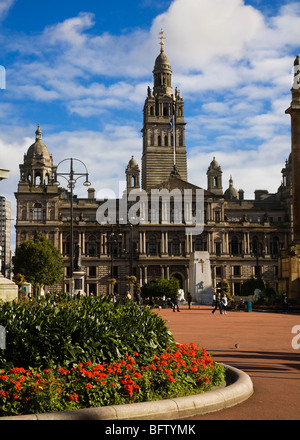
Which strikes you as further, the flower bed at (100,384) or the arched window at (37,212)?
the arched window at (37,212)

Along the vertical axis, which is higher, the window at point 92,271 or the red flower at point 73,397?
the window at point 92,271

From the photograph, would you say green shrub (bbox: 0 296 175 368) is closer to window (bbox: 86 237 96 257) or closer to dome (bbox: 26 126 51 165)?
dome (bbox: 26 126 51 165)

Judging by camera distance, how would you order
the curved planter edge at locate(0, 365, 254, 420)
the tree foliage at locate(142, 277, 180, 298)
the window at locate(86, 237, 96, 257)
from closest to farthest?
the curved planter edge at locate(0, 365, 254, 420) < the tree foliage at locate(142, 277, 180, 298) < the window at locate(86, 237, 96, 257)

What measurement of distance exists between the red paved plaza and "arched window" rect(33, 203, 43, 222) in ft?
228

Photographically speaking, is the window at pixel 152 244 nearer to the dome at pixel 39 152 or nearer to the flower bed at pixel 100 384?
the dome at pixel 39 152

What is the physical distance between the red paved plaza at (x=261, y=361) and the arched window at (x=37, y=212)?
69.4m

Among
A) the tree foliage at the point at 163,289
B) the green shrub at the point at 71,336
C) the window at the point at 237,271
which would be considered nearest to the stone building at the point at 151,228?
the window at the point at 237,271

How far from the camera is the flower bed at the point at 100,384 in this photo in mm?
8281

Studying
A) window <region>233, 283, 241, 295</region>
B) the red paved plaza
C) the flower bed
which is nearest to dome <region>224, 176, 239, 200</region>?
window <region>233, 283, 241, 295</region>

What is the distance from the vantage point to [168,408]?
8641mm

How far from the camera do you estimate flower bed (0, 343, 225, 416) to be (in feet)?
27.2

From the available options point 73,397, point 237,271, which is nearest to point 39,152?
point 237,271

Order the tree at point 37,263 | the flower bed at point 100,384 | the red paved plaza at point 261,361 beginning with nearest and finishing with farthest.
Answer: the flower bed at point 100,384
the red paved plaza at point 261,361
the tree at point 37,263
